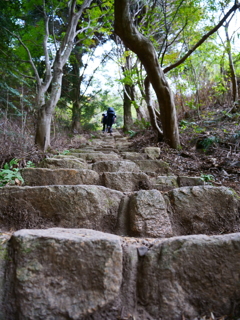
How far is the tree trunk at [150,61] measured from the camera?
3.69 metres

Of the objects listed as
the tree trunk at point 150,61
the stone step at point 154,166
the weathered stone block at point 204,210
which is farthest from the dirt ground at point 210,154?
the weathered stone block at point 204,210

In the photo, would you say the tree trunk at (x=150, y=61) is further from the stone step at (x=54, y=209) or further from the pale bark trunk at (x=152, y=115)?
the stone step at (x=54, y=209)

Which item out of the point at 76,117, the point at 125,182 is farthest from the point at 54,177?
the point at 76,117

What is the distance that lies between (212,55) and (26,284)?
8.39 metres

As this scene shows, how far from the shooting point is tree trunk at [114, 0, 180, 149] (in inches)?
145

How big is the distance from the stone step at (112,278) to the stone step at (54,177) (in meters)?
1.11

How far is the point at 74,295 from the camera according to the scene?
1.14 metres

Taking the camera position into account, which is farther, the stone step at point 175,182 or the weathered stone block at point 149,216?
the stone step at point 175,182

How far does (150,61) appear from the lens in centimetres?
412

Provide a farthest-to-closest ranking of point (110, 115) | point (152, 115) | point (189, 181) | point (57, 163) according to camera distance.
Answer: point (110, 115) < point (152, 115) < point (57, 163) < point (189, 181)

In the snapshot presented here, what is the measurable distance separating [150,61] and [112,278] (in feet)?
12.9

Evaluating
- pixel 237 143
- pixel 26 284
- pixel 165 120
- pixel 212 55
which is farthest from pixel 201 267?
pixel 212 55

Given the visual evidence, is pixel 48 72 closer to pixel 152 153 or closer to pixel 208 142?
pixel 152 153

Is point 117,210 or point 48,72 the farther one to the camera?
point 48,72
